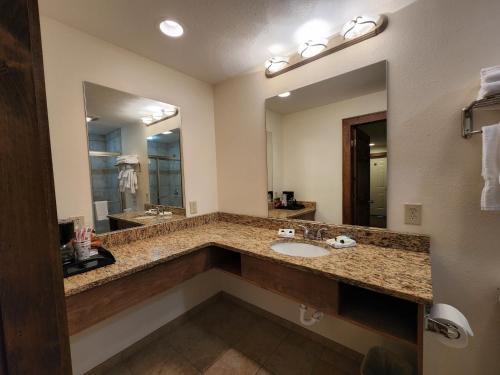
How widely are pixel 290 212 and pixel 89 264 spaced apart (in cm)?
136

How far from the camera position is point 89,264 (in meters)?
1.12

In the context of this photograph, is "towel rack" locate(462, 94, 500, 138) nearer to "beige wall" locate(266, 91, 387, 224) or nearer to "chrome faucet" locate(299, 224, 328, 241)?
"beige wall" locate(266, 91, 387, 224)

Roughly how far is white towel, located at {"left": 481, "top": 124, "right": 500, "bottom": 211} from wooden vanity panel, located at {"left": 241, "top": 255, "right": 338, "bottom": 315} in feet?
2.45

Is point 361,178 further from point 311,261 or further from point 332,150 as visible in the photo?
point 311,261

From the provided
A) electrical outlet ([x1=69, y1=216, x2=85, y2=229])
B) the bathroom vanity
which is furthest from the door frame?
electrical outlet ([x1=69, y1=216, x2=85, y2=229])

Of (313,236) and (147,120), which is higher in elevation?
(147,120)

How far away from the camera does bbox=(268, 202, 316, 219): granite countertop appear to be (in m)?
1.67

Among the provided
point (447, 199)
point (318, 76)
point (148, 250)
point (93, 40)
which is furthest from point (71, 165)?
point (447, 199)

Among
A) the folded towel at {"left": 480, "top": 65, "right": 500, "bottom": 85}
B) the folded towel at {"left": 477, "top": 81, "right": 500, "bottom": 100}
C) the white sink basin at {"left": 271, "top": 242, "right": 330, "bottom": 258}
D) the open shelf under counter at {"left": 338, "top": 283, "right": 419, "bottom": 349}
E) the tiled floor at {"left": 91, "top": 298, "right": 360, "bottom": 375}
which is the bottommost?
the tiled floor at {"left": 91, "top": 298, "right": 360, "bottom": 375}

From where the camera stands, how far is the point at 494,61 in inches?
39.5

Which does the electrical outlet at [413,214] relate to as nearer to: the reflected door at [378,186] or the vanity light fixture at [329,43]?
the reflected door at [378,186]

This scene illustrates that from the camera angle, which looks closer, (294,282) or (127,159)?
(294,282)

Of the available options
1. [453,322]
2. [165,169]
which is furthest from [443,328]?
[165,169]

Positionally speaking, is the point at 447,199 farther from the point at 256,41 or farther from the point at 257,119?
the point at 256,41
